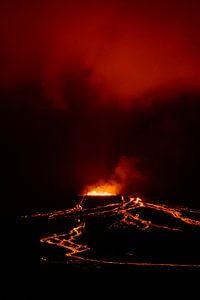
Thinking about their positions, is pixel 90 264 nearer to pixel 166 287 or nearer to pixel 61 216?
pixel 166 287

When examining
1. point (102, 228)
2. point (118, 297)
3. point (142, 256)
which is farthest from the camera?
point (102, 228)

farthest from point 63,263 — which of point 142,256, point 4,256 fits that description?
point 4,256

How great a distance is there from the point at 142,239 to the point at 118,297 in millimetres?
6838

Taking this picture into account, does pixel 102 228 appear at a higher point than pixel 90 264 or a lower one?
higher

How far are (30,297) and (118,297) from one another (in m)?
1.89

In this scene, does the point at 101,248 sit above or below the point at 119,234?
below

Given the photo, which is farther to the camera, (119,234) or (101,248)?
(119,234)

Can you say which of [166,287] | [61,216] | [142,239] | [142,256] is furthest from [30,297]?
[61,216]

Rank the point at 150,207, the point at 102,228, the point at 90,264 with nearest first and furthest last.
→ 1. the point at 90,264
2. the point at 102,228
3. the point at 150,207

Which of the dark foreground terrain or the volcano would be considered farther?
the volcano

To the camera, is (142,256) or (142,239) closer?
(142,256)

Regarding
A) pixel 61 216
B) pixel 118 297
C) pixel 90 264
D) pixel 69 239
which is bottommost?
pixel 118 297

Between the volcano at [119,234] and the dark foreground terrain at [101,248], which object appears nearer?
the dark foreground terrain at [101,248]

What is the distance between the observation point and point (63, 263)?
12.7 m
